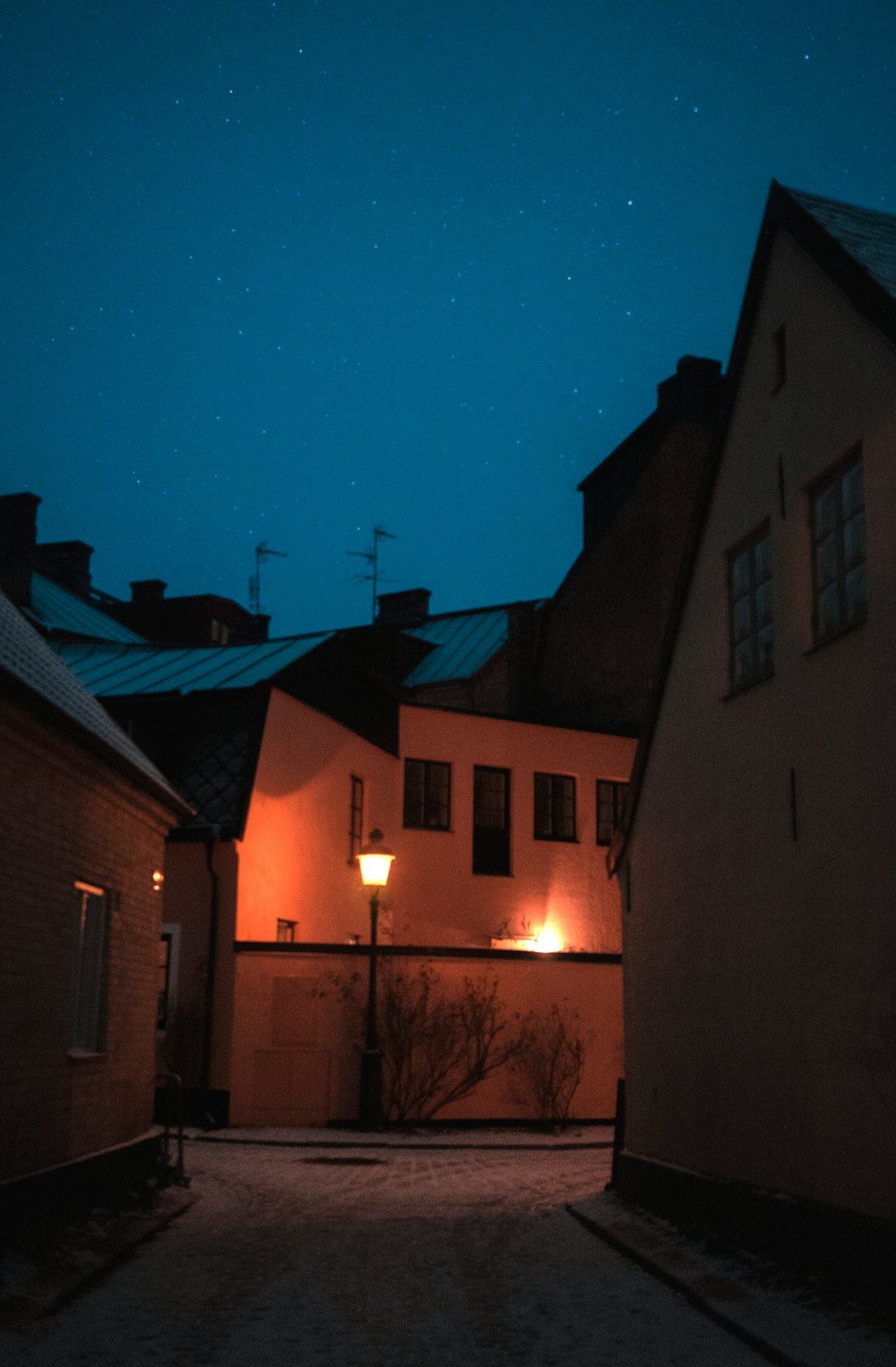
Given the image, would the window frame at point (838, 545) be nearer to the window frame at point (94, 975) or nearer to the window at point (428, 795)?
the window frame at point (94, 975)

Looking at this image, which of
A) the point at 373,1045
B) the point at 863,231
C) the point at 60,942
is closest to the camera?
the point at 863,231

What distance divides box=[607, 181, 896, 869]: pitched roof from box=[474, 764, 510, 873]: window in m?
14.1

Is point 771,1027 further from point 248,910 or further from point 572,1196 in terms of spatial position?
point 248,910

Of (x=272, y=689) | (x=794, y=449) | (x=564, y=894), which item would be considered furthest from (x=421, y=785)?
(x=794, y=449)

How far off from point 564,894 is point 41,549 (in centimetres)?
2521

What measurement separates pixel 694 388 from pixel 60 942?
22.2 m

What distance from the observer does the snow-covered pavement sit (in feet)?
23.3

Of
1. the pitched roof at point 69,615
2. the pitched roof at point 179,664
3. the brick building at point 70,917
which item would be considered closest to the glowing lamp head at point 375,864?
the pitched roof at point 179,664

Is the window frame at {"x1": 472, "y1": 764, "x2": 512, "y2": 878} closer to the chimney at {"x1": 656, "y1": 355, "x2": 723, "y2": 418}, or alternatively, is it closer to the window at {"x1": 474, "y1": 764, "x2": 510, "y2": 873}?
the window at {"x1": 474, "y1": 764, "x2": 510, "y2": 873}

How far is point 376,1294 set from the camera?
862 cm

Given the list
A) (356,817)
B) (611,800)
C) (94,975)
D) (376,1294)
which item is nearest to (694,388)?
(611,800)

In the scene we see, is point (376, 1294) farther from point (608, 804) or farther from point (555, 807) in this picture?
point (608, 804)

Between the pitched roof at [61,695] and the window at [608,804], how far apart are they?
50.0 ft

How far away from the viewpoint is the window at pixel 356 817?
2498 cm
